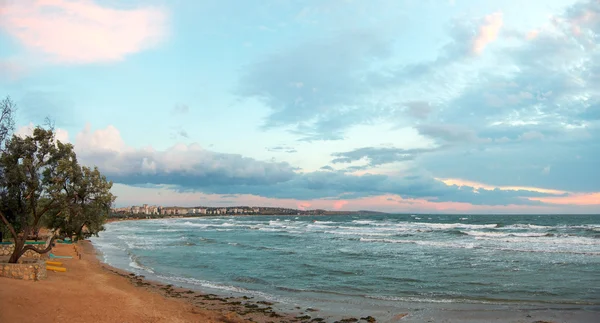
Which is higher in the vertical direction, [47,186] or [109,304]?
[47,186]

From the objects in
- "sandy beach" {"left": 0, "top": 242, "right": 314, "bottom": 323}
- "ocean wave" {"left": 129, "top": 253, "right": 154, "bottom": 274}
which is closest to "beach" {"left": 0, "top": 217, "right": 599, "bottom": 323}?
"sandy beach" {"left": 0, "top": 242, "right": 314, "bottom": 323}

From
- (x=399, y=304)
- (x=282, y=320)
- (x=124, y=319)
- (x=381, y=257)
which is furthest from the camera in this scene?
(x=381, y=257)

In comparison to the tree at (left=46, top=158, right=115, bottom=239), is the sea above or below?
below

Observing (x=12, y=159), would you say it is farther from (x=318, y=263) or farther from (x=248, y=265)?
(x=318, y=263)

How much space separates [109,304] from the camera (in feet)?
44.7

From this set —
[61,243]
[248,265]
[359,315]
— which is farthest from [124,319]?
[61,243]

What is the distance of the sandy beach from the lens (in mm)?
11625

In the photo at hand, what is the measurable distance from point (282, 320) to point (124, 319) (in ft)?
16.0

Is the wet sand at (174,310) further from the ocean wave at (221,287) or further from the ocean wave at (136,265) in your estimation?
the ocean wave at (136,265)

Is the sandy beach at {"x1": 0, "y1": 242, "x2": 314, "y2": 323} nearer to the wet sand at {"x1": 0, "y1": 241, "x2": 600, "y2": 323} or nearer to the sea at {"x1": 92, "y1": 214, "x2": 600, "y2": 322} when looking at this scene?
the wet sand at {"x1": 0, "y1": 241, "x2": 600, "y2": 323}

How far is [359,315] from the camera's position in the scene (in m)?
14.2

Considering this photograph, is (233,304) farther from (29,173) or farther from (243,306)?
(29,173)

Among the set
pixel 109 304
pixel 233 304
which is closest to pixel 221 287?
pixel 233 304

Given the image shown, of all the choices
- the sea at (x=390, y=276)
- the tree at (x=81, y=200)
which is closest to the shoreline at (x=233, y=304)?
the sea at (x=390, y=276)
